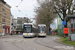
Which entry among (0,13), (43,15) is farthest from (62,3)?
(0,13)

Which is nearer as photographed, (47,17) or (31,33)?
(31,33)

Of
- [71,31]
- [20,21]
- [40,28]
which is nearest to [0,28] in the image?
[40,28]

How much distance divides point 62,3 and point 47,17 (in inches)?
910

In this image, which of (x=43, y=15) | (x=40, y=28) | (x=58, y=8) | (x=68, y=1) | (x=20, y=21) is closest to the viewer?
(x=68, y=1)

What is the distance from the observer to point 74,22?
20.5 meters

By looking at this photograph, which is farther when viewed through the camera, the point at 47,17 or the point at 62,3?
the point at 47,17

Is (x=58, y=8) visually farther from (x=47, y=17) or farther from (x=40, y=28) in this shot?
(x=47, y=17)

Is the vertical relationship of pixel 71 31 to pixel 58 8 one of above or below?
below

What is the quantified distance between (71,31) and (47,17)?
104 feet

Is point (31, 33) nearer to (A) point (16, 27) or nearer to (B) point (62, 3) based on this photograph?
(B) point (62, 3)

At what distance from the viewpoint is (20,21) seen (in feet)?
360

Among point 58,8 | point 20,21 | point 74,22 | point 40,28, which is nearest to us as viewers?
point 74,22

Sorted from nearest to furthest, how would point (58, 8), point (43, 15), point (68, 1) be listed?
point (68, 1)
point (58, 8)
point (43, 15)

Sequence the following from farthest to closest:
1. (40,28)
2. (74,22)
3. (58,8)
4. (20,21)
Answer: (20,21) → (40,28) → (58,8) → (74,22)
